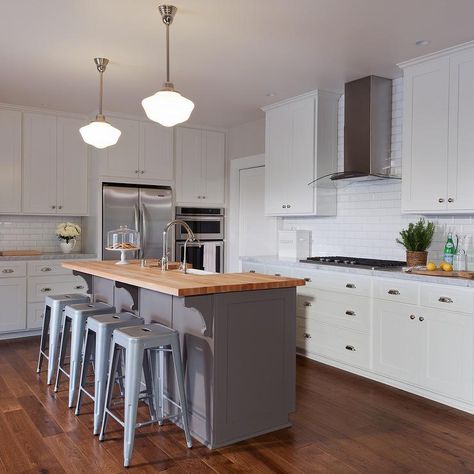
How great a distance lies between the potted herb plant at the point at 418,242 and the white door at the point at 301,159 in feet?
3.83

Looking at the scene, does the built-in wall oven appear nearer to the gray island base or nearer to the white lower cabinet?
the white lower cabinet

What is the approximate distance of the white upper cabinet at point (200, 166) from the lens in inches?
254

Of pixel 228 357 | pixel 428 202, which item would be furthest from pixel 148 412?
pixel 428 202

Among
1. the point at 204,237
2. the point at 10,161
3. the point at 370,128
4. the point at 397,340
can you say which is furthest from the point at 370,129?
the point at 10,161

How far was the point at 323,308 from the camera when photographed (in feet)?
14.5

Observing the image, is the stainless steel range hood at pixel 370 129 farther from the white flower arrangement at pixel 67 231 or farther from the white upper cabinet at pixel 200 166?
the white flower arrangement at pixel 67 231

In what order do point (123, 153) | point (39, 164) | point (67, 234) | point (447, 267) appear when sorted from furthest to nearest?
point (123, 153), point (67, 234), point (39, 164), point (447, 267)

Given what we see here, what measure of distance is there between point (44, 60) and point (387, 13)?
2.69 meters

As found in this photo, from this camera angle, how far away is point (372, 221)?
474 centimetres

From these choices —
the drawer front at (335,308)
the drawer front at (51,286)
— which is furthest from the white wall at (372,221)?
the drawer front at (51,286)

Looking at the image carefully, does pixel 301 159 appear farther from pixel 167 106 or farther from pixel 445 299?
pixel 167 106

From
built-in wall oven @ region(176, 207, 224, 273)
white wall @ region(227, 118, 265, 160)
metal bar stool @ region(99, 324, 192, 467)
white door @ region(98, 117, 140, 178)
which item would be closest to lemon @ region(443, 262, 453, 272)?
metal bar stool @ region(99, 324, 192, 467)

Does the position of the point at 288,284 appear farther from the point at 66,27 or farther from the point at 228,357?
the point at 66,27

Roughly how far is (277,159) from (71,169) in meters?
2.49
